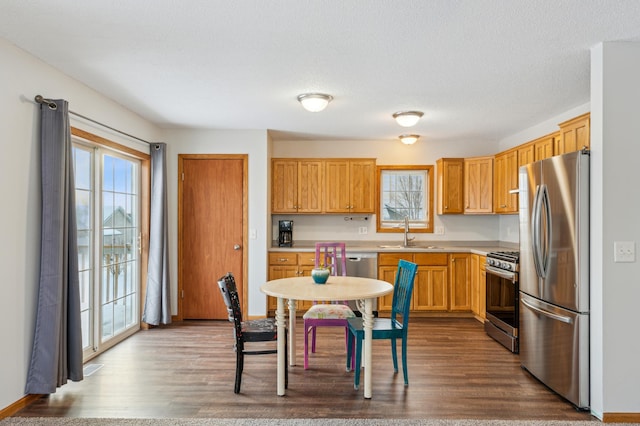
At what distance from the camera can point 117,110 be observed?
4.29m

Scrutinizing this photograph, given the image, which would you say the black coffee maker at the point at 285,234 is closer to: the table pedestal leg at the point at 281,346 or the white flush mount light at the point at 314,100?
the white flush mount light at the point at 314,100

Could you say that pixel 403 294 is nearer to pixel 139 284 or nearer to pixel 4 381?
pixel 4 381

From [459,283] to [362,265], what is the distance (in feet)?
4.23

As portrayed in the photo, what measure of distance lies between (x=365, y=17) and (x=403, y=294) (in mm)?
2164

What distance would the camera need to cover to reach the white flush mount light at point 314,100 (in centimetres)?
388

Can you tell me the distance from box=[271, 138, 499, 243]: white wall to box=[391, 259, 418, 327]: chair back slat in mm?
2515

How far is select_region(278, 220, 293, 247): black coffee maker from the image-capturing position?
590 cm

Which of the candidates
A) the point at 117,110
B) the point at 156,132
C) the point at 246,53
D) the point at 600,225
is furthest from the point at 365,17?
the point at 156,132

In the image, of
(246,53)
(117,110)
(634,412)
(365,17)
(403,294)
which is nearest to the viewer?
(365,17)

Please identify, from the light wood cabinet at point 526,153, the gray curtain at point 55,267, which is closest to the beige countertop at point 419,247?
the light wood cabinet at point 526,153

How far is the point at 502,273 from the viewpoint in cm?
438

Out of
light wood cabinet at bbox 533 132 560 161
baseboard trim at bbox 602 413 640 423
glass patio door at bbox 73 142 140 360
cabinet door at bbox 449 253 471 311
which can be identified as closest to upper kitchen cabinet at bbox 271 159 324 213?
glass patio door at bbox 73 142 140 360

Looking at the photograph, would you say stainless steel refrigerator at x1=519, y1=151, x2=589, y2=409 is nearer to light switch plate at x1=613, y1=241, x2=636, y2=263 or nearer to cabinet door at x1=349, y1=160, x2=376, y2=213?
light switch plate at x1=613, y1=241, x2=636, y2=263

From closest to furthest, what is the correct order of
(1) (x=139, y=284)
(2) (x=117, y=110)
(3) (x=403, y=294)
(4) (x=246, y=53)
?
(4) (x=246, y=53)
(3) (x=403, y=294)
(2) (x=117, y=110)
(1) (x=139, y=284)
